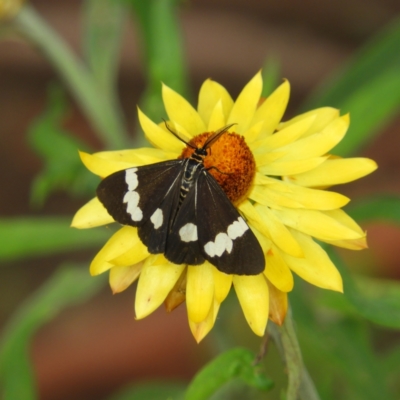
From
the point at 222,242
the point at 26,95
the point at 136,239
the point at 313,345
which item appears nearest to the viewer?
the point at 222,242

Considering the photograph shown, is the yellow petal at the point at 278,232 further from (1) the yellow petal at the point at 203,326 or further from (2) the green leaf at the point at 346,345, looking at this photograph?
(2) the green leaf at the point at 346,345

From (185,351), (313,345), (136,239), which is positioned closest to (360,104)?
(313,345)

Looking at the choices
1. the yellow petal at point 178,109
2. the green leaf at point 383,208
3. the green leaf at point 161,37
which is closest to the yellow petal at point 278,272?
the yellow petal at point 178,109

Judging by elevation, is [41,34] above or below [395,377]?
above

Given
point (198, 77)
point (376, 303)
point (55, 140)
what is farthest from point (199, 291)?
point (198, 77)

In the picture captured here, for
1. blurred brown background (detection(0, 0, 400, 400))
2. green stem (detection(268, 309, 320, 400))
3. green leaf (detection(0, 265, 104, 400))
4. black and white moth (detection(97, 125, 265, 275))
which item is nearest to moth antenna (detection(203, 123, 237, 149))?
black and white moth (detection(97, 125, 265, 275))

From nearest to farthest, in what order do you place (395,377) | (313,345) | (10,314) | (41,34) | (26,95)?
(313,345)
(41,34)
(395,377)
(10,314)
(26,95)

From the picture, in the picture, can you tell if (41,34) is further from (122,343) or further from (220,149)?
(122,343)
